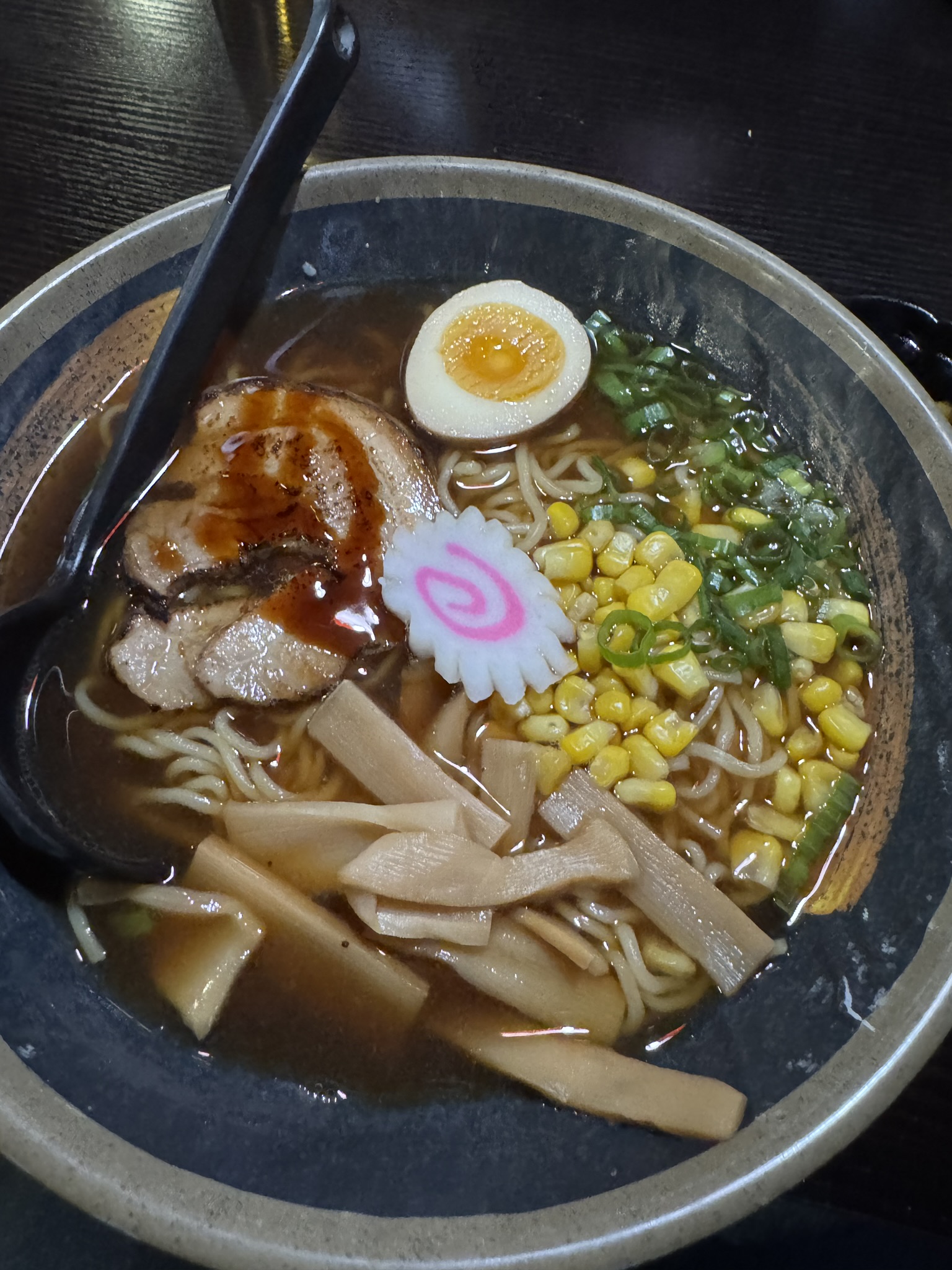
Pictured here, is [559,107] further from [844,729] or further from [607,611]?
[844,729]

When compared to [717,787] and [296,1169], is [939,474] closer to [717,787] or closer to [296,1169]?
[717,787]

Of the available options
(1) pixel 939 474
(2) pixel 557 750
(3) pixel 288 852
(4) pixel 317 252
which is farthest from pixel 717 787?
(4) pixel 317 252

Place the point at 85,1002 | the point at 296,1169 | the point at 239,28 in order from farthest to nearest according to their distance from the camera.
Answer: the point at 239,28 → the point at 85,1002 → the point at 296,1169

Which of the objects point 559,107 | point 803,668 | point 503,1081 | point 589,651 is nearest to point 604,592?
point 589,651

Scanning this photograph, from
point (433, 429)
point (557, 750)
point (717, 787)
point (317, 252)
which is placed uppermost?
point (317, 252)

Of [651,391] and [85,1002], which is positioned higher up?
[651,391]

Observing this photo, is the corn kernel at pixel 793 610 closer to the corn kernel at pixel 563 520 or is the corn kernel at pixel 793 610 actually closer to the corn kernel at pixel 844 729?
the corn kernel at pixel 844 729

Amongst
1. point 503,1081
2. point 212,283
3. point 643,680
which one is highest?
point 212,283
